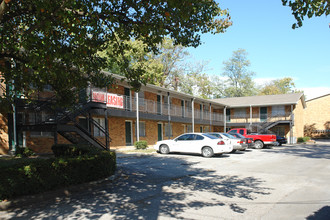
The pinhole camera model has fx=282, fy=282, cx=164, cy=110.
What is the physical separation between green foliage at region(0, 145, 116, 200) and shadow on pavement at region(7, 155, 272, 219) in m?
0.40

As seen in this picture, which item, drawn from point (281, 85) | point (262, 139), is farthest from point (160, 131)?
point (281, 85)

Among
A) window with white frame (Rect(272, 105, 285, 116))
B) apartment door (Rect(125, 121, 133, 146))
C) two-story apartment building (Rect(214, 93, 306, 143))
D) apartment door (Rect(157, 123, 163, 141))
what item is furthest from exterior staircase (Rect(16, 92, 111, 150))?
window with white frame (Rect(272, 105, 285, 116))

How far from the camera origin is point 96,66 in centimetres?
1002

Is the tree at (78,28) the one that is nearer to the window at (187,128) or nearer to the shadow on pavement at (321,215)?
the shadow on pavement at (321,215)

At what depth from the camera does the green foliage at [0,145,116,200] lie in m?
6.43

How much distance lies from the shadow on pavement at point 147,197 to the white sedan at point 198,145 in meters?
6.19

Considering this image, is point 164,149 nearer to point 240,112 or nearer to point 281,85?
point 240,112

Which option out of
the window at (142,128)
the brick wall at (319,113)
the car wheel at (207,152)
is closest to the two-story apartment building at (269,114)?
the brick wall at (319,113)

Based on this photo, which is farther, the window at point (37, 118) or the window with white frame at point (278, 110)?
the window with white frame at point (278, 110)

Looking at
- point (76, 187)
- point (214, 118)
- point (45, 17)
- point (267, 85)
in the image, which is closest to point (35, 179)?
point (76, 187)

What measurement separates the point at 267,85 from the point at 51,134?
210 feet

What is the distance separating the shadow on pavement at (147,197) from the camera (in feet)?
19.0

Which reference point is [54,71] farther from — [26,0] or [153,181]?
[153,181]

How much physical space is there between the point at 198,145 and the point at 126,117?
7.53 metres
